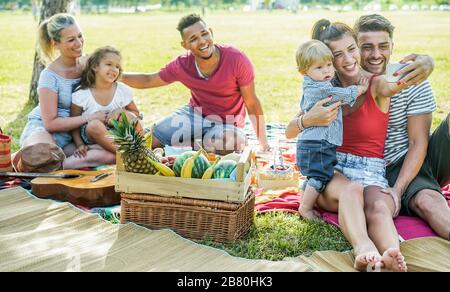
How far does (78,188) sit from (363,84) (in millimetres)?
2140

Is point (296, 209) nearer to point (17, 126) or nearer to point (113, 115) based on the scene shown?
point (113, 115)

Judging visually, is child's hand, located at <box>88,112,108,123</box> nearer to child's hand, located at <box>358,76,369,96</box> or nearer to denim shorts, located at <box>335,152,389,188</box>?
denim shorts, located at <box>335,152,389,188</box>

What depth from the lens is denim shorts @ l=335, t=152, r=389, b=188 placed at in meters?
4.04

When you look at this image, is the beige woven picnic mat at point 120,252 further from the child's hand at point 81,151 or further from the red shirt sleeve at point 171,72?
the red shirt sleeve at point 171,72

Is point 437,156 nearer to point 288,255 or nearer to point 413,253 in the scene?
point 413,253

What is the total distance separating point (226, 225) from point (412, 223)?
3.93 ft

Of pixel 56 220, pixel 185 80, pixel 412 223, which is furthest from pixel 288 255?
pixel 185 80

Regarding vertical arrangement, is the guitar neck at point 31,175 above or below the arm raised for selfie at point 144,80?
below

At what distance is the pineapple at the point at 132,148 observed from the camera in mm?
3861


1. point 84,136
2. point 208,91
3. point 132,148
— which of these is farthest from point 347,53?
point 84,136

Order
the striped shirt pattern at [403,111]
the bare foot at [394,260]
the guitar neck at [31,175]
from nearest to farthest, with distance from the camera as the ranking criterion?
the bare foot at [394,260] < the striped shirt pattern at [403,111] < the guitar neck at [31,175]

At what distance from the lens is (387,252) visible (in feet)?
10.8

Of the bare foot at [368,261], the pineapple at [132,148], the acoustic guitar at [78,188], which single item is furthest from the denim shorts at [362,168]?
the acoustic guitar at [78,188]

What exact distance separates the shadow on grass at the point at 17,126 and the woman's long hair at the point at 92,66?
135 centimetres
